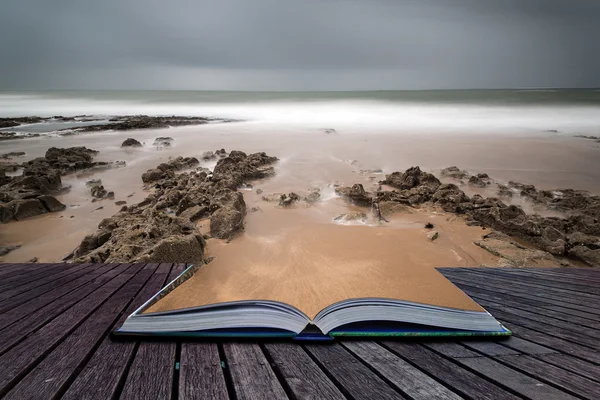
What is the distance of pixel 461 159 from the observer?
12.5 m

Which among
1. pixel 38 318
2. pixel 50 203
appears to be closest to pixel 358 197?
pixel 38 318

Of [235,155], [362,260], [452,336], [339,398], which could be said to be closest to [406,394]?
[339,398]

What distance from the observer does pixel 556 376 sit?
4.15ft

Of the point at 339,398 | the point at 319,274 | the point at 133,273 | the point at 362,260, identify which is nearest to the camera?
the point at 339,398

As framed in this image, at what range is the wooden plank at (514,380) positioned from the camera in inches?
45.0

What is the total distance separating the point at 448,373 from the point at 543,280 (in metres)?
2.07

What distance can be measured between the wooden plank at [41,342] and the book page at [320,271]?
77 cm

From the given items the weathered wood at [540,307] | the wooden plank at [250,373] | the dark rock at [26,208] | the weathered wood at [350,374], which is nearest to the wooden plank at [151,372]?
the wooden plank at [250,373]

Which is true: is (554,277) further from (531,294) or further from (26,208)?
(26,208)

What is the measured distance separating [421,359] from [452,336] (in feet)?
0.92

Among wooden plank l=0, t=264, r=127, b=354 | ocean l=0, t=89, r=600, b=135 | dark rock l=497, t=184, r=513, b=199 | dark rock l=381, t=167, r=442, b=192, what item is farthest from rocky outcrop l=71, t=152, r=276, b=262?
ocean l=0, t=89, r=600, b=135

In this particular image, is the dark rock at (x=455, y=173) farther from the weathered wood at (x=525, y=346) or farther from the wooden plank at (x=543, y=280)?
the weathered wood at (x=525, y=346)

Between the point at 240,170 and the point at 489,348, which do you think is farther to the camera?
the point at 240,170

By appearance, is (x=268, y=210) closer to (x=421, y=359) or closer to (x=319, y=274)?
(x=319, y=274)
